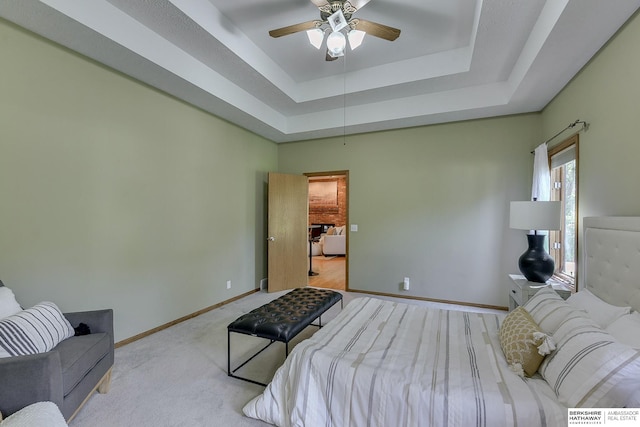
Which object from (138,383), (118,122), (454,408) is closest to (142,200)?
(118,122)

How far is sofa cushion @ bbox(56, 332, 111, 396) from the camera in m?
1.59

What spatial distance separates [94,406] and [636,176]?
4.08m

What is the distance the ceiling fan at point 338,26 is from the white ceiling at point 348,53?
0.41m

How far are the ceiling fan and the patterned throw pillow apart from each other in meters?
2.28

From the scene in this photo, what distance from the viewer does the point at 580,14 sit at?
6.09 ft

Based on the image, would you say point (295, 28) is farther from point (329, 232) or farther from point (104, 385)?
point (329, 232)

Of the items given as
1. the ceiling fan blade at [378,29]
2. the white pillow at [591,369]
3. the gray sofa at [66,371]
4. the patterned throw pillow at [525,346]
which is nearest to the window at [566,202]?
the patterned throw pillow at [525,346]

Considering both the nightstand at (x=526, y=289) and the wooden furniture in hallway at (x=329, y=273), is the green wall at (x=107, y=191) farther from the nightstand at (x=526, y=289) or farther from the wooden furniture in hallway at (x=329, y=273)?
the nightstand at (x=526, y=289)

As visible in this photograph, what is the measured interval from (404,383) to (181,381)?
5.97 feet

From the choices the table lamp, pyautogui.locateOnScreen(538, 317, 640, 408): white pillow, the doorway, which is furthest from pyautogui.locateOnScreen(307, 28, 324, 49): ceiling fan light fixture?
pyautogui.locateOnScreen(538, 317, 640, 408): white pillow

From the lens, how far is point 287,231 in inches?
191

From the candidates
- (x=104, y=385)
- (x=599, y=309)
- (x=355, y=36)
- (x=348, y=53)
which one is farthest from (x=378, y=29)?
(x=104, y=385)

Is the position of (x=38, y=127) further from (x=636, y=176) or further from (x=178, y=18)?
(x=636, y=176)

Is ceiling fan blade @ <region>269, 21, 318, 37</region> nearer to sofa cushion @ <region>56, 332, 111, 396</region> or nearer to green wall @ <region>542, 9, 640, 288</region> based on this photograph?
green wall @ <region>542, 9, 640, 288</region>
